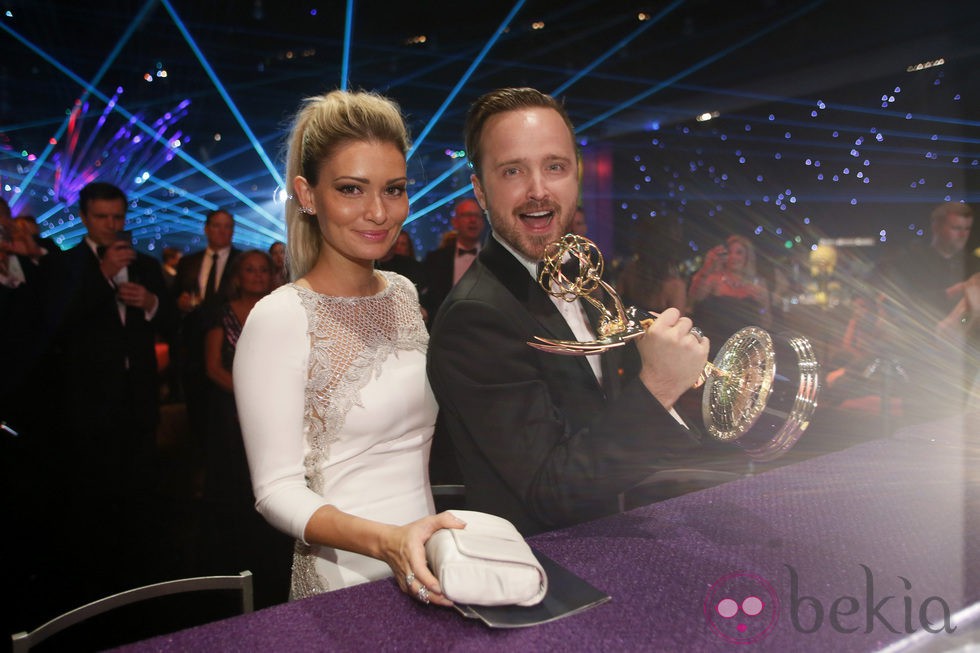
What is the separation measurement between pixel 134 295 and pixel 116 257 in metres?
0.29

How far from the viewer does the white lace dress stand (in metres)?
1.53

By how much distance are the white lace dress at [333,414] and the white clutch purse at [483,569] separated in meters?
0.56

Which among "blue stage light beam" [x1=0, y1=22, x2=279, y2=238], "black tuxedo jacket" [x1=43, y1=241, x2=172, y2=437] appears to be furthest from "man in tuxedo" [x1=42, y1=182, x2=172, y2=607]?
"blue stage light beam" [x1=0, y1=22, x2=279, y2=238]

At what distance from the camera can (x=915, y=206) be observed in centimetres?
816

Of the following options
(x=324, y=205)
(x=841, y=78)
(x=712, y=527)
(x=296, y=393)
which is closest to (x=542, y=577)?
(x=712, y=527)

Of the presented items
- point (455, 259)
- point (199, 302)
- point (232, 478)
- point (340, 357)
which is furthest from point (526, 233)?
point (199, 302)

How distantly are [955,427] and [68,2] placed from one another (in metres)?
9.23

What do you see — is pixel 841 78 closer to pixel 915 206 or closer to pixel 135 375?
pixel 915 206

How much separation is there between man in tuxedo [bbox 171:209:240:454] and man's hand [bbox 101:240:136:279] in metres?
0.62

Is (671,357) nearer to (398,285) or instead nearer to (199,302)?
(398,285)

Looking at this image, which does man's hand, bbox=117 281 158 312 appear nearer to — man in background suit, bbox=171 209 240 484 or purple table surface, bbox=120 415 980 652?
man in background suit, bbox=171 209 240 484

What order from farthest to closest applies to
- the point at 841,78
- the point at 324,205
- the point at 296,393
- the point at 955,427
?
the point at 841,78, the point at 955,427, the point at 324,205, the point at 296,393

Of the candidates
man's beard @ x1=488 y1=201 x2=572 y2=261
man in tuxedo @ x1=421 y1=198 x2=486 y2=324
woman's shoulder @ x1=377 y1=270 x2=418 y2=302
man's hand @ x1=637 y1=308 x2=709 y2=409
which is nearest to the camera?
man's hand @ x1=637 y1=308 x2=709 y2=409

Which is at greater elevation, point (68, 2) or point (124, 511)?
point (68, 2)
